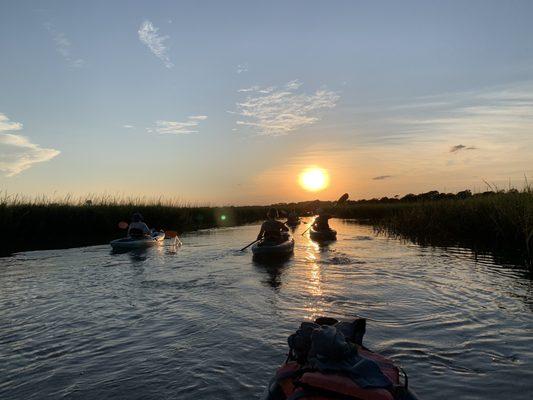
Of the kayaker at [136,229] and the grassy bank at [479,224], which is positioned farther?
the kayaker at [136,229]

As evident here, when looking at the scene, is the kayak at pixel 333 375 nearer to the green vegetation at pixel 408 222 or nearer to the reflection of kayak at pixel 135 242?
the green vegetation at pixel 408 222

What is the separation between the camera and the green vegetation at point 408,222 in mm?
16969

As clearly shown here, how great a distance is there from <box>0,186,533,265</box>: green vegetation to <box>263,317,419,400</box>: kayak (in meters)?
12.7

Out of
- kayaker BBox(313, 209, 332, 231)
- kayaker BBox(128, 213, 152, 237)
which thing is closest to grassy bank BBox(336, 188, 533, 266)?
kayaker BBox(313, 209, 332, 231)

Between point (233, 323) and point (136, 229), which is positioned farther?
point (136, 229)

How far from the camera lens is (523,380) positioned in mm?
5535

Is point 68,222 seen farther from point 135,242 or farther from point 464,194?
point 464,194

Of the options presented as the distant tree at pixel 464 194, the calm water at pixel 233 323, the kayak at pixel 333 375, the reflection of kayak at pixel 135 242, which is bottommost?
the calm water at pixel 233 323

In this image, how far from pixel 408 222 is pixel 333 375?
25779 millimetres

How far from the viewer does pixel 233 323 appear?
8320mm

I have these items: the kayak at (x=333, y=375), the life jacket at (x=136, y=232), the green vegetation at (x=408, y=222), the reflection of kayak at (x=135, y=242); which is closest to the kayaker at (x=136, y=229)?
the life jacket at (x=136, y=232)

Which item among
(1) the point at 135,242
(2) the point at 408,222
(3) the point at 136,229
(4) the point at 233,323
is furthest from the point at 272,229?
(2) the point at 408,222

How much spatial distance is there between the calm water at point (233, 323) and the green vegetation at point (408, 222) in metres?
3.05

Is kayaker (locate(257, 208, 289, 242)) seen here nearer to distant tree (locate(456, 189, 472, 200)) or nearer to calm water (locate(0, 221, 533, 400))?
calm water (locate(0, 221, 533, 400))
